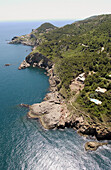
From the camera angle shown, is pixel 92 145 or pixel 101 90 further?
pixel 101 90

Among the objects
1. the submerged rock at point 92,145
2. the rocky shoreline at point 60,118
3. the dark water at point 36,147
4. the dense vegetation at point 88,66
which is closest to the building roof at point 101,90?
the dense vegetation at point 88,66

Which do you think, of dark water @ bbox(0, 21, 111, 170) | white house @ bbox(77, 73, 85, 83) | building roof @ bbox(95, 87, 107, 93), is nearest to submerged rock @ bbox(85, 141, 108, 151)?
dark water @ bbox(0, 21, 111, 170)

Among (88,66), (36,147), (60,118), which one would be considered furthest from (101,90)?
(36,147)

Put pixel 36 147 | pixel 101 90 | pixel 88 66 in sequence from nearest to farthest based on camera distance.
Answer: pixel 36 147 → pixel 101 90 → pixel 88 66

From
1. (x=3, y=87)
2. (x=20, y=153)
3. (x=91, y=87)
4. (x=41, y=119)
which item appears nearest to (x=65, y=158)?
(x=20, y=153)

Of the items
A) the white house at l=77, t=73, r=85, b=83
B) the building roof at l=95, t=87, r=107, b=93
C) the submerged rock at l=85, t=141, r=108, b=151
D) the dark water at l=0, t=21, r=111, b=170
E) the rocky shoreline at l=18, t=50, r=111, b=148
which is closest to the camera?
the dark water at l=0, t=21, r=111, b=170

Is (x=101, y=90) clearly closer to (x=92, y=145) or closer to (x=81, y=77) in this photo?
(x=81, y=77)

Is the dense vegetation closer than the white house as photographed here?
Yes

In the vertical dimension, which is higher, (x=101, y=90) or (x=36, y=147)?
(x=101, y=90)

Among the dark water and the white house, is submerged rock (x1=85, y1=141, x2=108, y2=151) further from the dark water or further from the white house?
the white house

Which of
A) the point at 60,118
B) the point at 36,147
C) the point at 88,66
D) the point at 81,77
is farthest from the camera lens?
the point at 88,66

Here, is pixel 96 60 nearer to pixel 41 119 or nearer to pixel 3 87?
pixel 41 119
